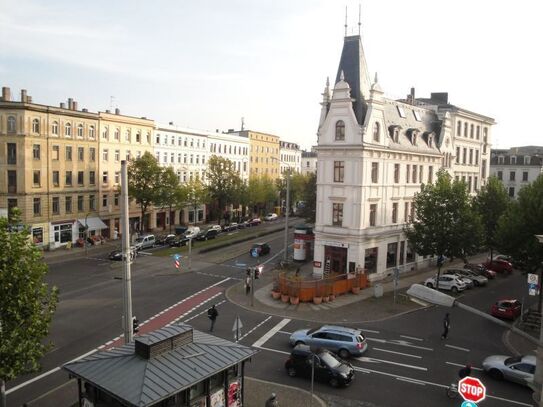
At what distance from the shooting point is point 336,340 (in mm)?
24984

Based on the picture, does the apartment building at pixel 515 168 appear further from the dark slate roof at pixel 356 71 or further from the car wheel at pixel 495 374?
the car wheel at pixel 495 374

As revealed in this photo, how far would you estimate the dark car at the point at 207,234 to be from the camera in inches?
2488

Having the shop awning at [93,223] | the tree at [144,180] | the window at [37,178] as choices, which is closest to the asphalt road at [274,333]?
the window at [37,178]

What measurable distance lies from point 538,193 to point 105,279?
34654 mm

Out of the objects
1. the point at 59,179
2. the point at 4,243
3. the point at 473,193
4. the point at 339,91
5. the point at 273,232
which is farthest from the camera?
the point at 273,232

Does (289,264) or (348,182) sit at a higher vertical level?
(348,182)

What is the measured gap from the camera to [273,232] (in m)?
73.6

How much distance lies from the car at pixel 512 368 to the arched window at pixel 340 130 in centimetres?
2307

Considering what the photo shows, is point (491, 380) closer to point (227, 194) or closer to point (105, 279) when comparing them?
point (105, 279)

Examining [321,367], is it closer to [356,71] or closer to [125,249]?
[125,249]

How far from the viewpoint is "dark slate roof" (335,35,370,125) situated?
42375 mm

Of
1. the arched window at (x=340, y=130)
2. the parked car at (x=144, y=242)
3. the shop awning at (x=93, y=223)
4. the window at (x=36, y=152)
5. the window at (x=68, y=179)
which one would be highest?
the arched window at (x=340, y=130)

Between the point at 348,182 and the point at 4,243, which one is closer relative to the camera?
the point at 4,243

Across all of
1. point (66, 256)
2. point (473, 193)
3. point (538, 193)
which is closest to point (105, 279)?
point (66, 256)
